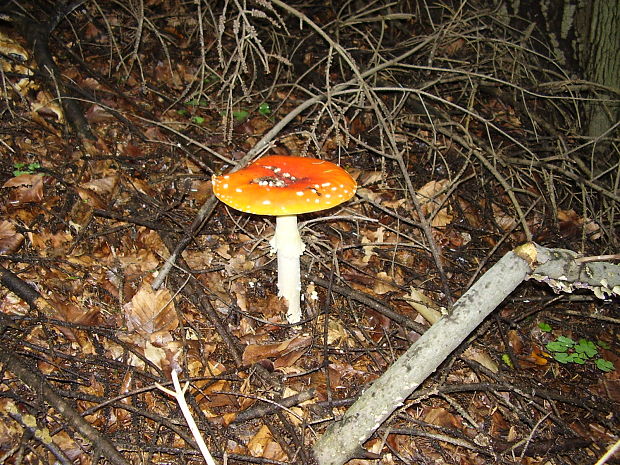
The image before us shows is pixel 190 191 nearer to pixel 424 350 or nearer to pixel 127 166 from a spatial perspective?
pixel 127 166

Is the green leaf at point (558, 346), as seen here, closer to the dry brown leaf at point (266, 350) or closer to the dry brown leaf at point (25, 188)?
the dry brown leaf at point (266, 350)

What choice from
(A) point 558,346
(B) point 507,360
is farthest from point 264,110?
(A) point 558,346

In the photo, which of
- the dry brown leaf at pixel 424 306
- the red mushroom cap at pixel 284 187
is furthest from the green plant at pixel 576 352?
the red mushroom cap at pixel 284 187

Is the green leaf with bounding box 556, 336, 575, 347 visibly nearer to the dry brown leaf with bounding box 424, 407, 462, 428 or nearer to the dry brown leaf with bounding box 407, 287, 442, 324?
the dry brown leaf with bounding box 407, 287, 442, 324

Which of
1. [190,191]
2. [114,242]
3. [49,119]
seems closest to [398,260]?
[190,191]

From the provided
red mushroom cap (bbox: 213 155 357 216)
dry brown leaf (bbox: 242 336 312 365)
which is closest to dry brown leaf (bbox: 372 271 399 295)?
dry brown leaf (bbox: 242 336 312 365)
